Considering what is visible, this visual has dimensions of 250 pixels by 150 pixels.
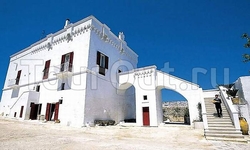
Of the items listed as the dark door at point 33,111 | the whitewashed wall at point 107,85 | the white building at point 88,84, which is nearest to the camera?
the white building at point 88,84

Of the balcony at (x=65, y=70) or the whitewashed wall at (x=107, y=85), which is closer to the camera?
the whitewashed wall at (x=107, y=85)

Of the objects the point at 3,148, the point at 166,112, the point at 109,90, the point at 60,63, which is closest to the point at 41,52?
the point at 60,63

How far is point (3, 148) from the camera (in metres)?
4.84

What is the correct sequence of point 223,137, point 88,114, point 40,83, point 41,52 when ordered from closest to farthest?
point 223,137 < point 88,114 < point 40,83 < point 41,52

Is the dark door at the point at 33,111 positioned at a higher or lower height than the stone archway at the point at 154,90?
lower

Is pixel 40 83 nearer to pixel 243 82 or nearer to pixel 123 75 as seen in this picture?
pixel 123 75

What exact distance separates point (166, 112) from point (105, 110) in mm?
15902

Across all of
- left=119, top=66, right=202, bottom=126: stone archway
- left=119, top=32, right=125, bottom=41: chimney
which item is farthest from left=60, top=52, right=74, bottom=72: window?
left=119, top=32, right=125, bottom=41: chimney

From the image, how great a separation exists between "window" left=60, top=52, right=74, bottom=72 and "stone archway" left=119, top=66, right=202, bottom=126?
270 inches

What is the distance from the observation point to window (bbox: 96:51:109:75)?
15.5 m

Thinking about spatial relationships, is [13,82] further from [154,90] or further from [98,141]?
[98,141]

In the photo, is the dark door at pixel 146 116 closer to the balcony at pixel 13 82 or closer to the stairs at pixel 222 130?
Answer: the stairs at pixel 222 130

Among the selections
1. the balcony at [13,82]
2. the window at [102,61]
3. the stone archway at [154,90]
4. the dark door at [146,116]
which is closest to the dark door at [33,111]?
the balcony at [13,82]

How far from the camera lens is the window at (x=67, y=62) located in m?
14.7
